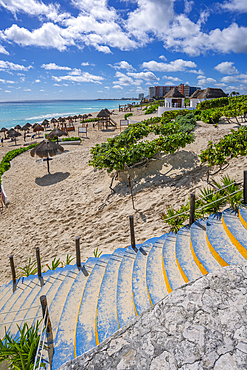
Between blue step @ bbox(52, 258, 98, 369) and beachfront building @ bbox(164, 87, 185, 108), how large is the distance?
34.4 m

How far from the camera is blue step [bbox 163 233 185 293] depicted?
3.59m

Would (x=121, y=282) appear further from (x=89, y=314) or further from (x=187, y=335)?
(x=187, y=335)

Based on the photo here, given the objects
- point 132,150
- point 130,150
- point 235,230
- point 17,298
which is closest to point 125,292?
point 235,230

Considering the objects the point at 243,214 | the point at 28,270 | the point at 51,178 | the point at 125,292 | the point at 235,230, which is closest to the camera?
the point at 125,292

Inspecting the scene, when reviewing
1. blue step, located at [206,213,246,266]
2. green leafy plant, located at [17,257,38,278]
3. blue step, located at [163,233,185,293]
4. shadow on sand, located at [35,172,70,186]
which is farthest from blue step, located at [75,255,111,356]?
shadow on sand, located at [35,172,70,186]

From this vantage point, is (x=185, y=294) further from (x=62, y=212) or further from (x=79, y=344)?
(x=62, y=212)

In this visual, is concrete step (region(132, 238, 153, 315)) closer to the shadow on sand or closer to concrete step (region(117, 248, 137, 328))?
concrete step (region(117, 248, 137, 328))

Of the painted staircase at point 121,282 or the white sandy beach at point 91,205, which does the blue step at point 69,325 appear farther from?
the white sandy beach at point 91,205

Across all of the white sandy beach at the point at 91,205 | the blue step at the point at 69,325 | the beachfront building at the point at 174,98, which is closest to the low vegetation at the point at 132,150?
the white sandy beach at the point at 91,205

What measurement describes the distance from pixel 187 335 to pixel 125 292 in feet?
7.09

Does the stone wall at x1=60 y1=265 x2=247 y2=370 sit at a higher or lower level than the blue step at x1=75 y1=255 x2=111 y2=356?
higher

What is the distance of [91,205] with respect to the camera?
9.82 metres

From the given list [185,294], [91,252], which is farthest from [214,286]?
[91,252]

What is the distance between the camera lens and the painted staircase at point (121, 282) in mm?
3428
